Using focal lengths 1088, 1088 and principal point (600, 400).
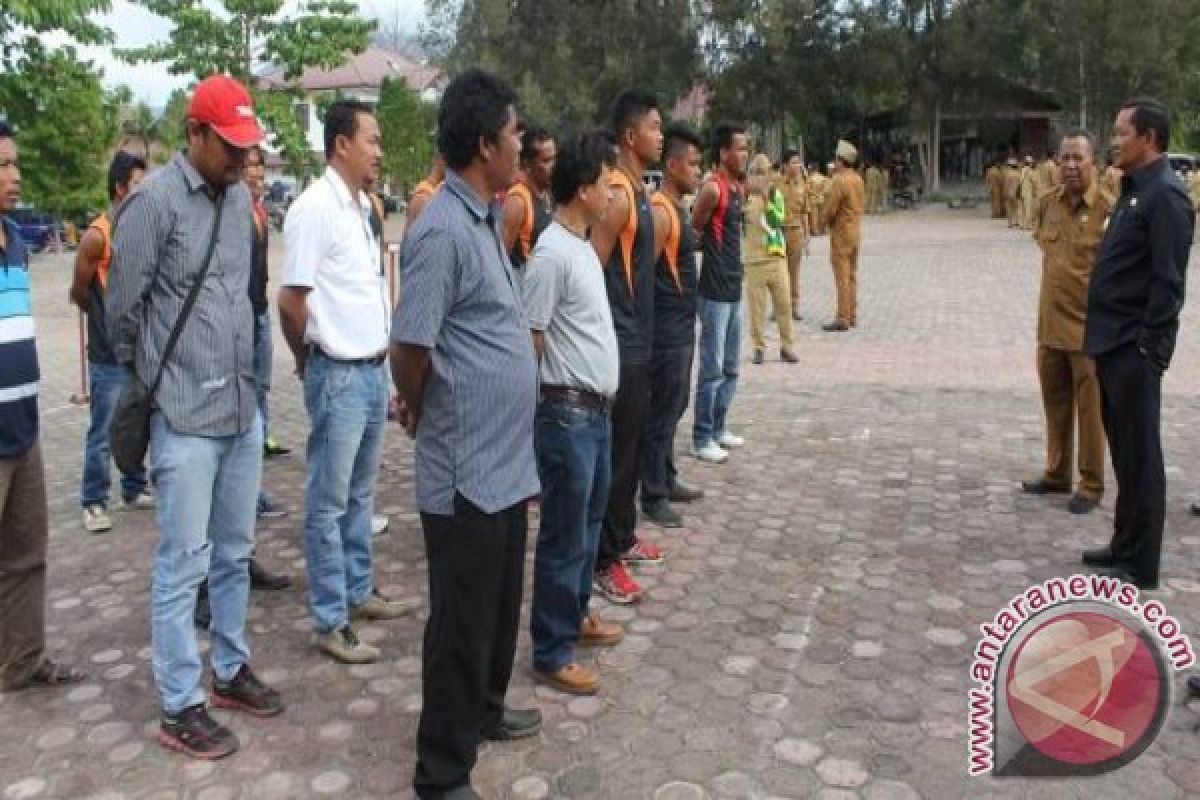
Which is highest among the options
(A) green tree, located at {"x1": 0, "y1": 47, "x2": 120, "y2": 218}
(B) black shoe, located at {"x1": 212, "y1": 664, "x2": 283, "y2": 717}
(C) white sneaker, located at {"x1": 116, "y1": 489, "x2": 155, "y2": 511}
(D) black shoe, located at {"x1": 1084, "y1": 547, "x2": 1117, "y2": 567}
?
(A) green tree, located at {"x1": 0, "y1": 47, "x2": 120, "y2": 218}

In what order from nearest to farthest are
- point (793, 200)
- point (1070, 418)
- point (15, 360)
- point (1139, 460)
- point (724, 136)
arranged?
point (15, 360), point (1139, 460), point (1070, 418), point (724, 136), point (793, 200)

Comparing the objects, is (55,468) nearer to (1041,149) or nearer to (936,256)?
(936,256)

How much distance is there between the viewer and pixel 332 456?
13.0 feet

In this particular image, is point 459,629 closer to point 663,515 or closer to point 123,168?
point 663,515

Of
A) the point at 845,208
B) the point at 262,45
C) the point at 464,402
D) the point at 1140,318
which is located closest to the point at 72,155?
the point at 262,45

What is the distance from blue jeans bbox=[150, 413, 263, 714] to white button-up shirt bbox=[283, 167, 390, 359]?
55 centimetres

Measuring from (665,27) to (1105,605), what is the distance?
35866 mm

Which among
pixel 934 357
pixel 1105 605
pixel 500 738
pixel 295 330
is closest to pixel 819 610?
pixel 1105 605

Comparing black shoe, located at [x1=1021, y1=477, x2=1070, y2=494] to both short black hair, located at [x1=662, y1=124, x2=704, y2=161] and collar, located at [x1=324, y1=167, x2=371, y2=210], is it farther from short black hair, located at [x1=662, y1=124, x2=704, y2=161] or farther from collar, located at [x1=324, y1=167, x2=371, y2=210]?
collar, located at [x1=324, y1=167, x2=371, y2=210]

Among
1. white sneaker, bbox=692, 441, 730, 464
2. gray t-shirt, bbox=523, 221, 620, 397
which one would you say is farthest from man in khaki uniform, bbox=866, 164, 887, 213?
gray t-shirt, bbox=523, 221, 620, 397

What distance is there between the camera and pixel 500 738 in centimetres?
346

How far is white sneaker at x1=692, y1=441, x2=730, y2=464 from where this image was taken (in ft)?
22.3

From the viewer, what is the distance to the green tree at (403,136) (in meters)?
41.1

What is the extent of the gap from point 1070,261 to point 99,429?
5.09 m
